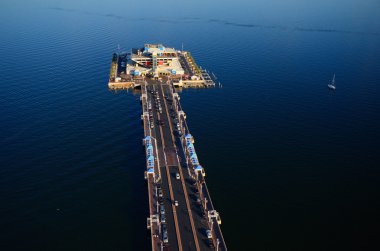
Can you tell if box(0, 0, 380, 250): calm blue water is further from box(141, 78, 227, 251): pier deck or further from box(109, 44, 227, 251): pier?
box(141, 78, 227, 251): pier deck

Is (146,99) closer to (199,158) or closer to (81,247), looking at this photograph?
(199,158)

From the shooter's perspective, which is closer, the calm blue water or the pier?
the pier

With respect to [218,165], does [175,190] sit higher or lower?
lower

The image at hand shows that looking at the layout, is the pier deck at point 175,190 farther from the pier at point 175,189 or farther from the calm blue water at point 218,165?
the calm blue water at point 218,165

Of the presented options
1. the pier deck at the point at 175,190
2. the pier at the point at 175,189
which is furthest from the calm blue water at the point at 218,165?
the pier deck at the point at 175,190

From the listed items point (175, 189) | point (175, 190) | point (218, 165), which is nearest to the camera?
point (175, 190)

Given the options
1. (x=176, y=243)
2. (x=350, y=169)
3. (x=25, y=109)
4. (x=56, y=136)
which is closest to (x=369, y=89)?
(x=350, y=169)

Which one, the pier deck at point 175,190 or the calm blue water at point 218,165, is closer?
the pier deck at point 175,190

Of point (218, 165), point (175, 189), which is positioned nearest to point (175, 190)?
point (175, 189)

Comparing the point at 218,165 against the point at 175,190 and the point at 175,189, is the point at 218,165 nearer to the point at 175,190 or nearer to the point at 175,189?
the point at 175,189

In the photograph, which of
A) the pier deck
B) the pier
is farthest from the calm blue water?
the pier deck

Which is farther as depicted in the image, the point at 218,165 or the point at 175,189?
the point at 218,165
